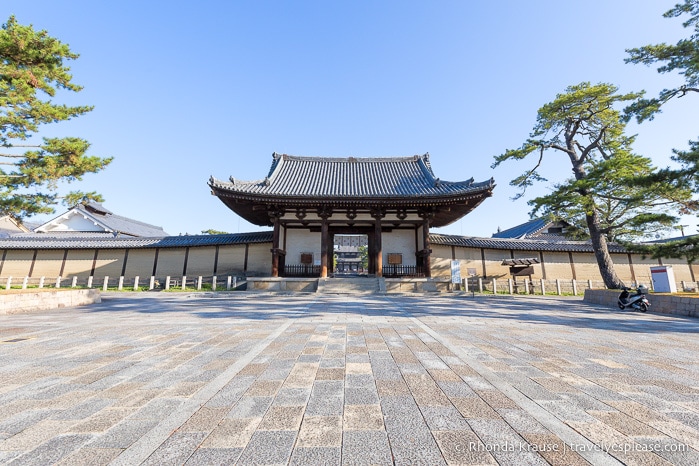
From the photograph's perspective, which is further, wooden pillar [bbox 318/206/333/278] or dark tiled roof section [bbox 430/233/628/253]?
dark tiled roof section [bbox 430/233/628/253]

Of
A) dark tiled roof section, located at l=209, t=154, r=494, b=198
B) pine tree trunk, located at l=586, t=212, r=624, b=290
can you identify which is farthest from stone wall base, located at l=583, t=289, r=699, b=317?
dark tiled roof section, located at l=209, t=154, r=494, b=198

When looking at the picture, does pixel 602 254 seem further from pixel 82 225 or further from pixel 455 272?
pixel 82 225

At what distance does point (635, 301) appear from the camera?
8.77 m

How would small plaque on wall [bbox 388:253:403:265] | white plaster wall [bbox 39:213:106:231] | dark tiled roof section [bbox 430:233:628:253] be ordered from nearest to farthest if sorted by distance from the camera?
small plaque on wall [bbox 388:253:403:265] → dark tiled roof section [bbox 430:233:628:253] → white plaster wall [bbox 39:213:106:231]

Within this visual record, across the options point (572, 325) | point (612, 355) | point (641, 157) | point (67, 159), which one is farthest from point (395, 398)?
point (641, 157)

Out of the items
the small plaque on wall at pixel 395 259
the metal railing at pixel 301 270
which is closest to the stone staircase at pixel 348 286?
the metal railing at pixel 301 270

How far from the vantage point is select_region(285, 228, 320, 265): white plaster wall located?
1614 cm

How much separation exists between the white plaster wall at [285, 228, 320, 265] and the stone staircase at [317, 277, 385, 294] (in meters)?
2.83

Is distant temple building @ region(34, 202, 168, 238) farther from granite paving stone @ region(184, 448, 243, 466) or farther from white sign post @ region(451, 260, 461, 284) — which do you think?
granite paving stone @ region(184, 448, 243, 466)

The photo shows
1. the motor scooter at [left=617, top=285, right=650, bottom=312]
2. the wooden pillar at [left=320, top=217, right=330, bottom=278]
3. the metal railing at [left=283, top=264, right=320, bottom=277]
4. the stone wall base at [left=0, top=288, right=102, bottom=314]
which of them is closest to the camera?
the stone wall base at [left=0, top=288, right=102, bottom=314]

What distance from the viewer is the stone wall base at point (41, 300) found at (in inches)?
277

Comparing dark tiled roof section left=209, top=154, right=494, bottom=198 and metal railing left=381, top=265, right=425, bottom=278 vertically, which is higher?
dark tiled roof section left=209, top=154, right=494, bottom=198

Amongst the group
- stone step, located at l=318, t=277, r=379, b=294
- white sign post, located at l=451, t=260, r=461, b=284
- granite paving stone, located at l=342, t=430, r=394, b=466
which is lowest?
granite paving stone, located at l=342, t=430, r=394, b=466

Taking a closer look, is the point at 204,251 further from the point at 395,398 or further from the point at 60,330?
the point at 395,398
